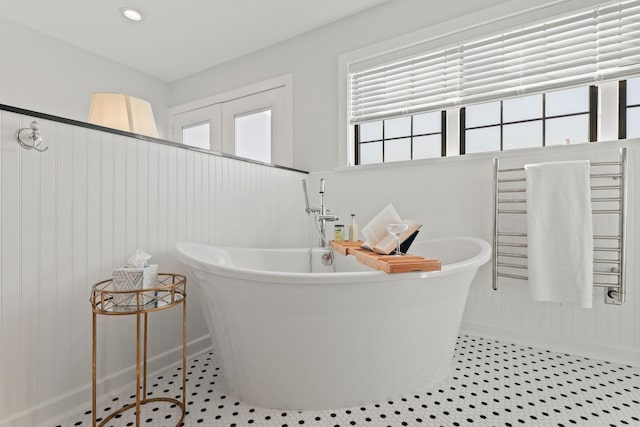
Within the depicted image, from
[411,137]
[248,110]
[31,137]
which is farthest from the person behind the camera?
[248,110]

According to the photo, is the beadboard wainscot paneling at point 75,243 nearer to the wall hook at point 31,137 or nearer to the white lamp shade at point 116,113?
the wall hook at point 31,137

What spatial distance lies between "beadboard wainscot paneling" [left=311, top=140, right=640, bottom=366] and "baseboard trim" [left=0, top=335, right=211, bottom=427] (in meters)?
1.60

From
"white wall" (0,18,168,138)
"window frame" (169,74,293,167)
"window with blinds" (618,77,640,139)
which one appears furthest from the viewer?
"window frame" (169,74,293,167)

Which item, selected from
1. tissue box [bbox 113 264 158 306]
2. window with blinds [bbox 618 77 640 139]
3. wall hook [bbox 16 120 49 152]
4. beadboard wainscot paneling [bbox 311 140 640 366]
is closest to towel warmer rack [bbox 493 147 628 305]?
beadboard wainscot paneling [bbox 311 140 640 366]

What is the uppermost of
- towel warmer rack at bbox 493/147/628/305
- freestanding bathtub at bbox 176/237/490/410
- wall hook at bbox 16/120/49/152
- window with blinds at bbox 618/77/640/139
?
window with blinds at bbox 618/77/640/139

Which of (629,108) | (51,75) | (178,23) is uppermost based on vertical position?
(178,23)

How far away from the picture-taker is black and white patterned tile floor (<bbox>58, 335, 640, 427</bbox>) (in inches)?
47.8

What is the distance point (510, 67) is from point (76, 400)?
9.36 feet

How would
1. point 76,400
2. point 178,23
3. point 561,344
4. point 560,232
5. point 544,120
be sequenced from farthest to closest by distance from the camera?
point 178,23, point 544,120, point 561,344, point 560,232, point 76,400

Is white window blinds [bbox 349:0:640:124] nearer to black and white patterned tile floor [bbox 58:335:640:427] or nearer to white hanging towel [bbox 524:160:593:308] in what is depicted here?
white hanging towel [bbox 524:160:593:308]

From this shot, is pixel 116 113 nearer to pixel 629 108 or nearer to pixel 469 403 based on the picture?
pixel 469 403

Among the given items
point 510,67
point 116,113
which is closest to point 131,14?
point 116,113

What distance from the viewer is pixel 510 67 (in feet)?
6.66

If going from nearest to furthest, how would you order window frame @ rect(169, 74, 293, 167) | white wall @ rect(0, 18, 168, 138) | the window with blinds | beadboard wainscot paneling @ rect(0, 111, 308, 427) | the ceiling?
beadboard wainscot paneling @ rect(0, 111, 308, 427), the window with blinds, the ceiling, white wall @ rect(0, 18, 168, 138), window frame @ rect(169, 74, 293, 167)
